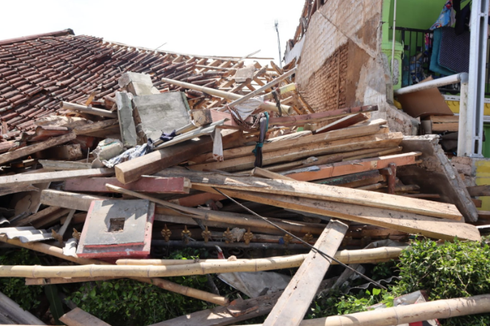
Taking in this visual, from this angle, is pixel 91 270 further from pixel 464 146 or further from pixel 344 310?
pixel 464 146

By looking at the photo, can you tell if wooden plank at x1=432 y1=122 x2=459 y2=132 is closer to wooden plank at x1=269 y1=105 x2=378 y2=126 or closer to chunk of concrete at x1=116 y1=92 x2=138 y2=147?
wooden plank at x1=269 y1=105 x2=378 y2=126

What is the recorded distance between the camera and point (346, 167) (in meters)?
4.33

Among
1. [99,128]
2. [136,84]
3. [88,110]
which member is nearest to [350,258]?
[99,128]

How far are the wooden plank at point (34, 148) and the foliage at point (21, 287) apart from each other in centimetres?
143

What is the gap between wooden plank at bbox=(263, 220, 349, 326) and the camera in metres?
2.73

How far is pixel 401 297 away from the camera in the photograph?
10.2 feet

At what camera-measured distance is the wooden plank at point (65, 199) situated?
158 inches

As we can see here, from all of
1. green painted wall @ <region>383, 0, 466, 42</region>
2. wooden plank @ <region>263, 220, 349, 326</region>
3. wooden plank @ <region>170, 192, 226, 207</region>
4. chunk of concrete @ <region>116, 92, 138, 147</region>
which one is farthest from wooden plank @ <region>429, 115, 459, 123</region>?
chunk of concrete @ <region>116, 92, 138, 147</region>

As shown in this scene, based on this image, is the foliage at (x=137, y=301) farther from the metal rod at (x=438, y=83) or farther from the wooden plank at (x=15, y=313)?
the metal rod at (x=438, y=83)

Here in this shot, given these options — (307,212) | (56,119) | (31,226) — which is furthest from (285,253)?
(56,119)

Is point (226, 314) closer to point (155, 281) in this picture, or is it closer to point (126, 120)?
point (155, 281)

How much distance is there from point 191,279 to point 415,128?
566 cm

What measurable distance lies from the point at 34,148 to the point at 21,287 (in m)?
1.99

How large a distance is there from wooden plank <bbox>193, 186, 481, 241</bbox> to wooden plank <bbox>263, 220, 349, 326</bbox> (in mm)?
204
